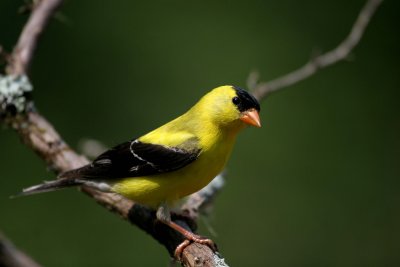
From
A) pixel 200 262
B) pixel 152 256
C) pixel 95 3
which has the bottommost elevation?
pixel 200 262

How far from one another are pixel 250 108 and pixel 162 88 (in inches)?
108

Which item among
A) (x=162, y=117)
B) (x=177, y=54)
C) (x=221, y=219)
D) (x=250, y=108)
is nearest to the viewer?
(x=250, y=108)

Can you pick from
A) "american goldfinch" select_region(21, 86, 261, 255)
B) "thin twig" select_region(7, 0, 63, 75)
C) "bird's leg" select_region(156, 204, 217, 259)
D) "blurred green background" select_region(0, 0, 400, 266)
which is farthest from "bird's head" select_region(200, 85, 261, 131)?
"blurred green background" select_region(0, 0, 400, 266)

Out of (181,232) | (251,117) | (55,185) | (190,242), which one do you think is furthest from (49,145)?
(251,117)

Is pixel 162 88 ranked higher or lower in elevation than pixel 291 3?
lower

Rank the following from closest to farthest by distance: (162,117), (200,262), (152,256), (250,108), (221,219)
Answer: (200,262)
(250,108)
(152,256)
(221,219)
(162,117)

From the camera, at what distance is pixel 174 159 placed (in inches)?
130

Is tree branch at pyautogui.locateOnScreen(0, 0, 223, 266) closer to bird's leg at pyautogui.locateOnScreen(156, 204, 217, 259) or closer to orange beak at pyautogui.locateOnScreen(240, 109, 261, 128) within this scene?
bird's leg at pyautogui.locateOnScreen(156, 204, 217, 259)

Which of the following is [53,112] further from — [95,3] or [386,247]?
[386,247]

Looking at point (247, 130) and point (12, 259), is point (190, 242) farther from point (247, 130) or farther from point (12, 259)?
point (247, 130)

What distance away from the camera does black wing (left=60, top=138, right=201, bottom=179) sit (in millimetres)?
3305

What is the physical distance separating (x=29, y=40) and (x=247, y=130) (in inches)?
101

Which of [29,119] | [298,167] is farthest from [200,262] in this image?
[298,167]

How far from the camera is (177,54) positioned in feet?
20.9
